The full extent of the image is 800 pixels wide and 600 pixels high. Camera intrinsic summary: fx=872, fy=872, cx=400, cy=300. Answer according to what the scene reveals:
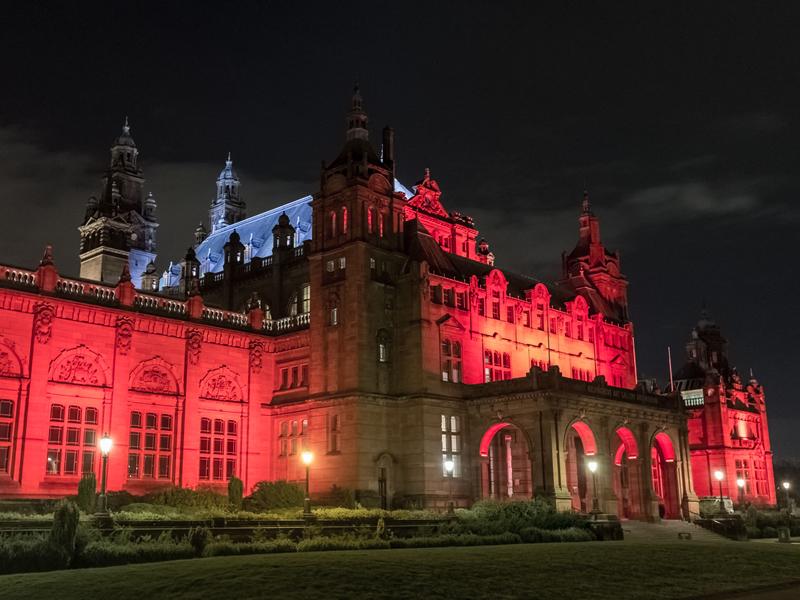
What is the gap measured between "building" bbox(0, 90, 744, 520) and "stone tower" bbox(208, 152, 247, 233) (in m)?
32.5

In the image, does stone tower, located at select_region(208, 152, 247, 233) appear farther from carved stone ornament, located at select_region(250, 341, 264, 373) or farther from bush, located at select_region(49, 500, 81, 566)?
bush, located at select_region(49, 500, 81, 566)

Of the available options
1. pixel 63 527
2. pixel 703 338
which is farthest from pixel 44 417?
pixel 703 338

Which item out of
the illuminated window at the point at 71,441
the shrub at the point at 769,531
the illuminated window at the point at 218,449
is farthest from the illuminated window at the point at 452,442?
the illuminated window at the point at 71,441

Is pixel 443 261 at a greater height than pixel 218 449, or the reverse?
pixel 443 261

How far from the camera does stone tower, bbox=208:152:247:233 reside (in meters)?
102

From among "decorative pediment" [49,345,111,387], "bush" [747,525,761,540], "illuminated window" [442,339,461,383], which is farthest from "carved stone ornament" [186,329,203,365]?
"bush" [747,525,761,540]

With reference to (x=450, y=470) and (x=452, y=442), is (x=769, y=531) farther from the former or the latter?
(x=450, y=470)

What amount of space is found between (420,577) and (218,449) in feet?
125

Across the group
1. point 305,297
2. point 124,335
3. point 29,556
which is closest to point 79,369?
point 124,335

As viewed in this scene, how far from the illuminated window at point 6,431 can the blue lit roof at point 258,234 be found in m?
30.9

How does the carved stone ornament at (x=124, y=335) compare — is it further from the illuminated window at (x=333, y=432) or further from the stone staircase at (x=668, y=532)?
the stone staircase at (x=668, y=532)

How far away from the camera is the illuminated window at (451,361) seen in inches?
2479

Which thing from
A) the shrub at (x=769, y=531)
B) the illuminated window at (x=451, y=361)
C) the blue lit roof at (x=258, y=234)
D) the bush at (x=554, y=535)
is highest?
the blue lit roof at (x=258, y=234)

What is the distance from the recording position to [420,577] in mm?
25453
